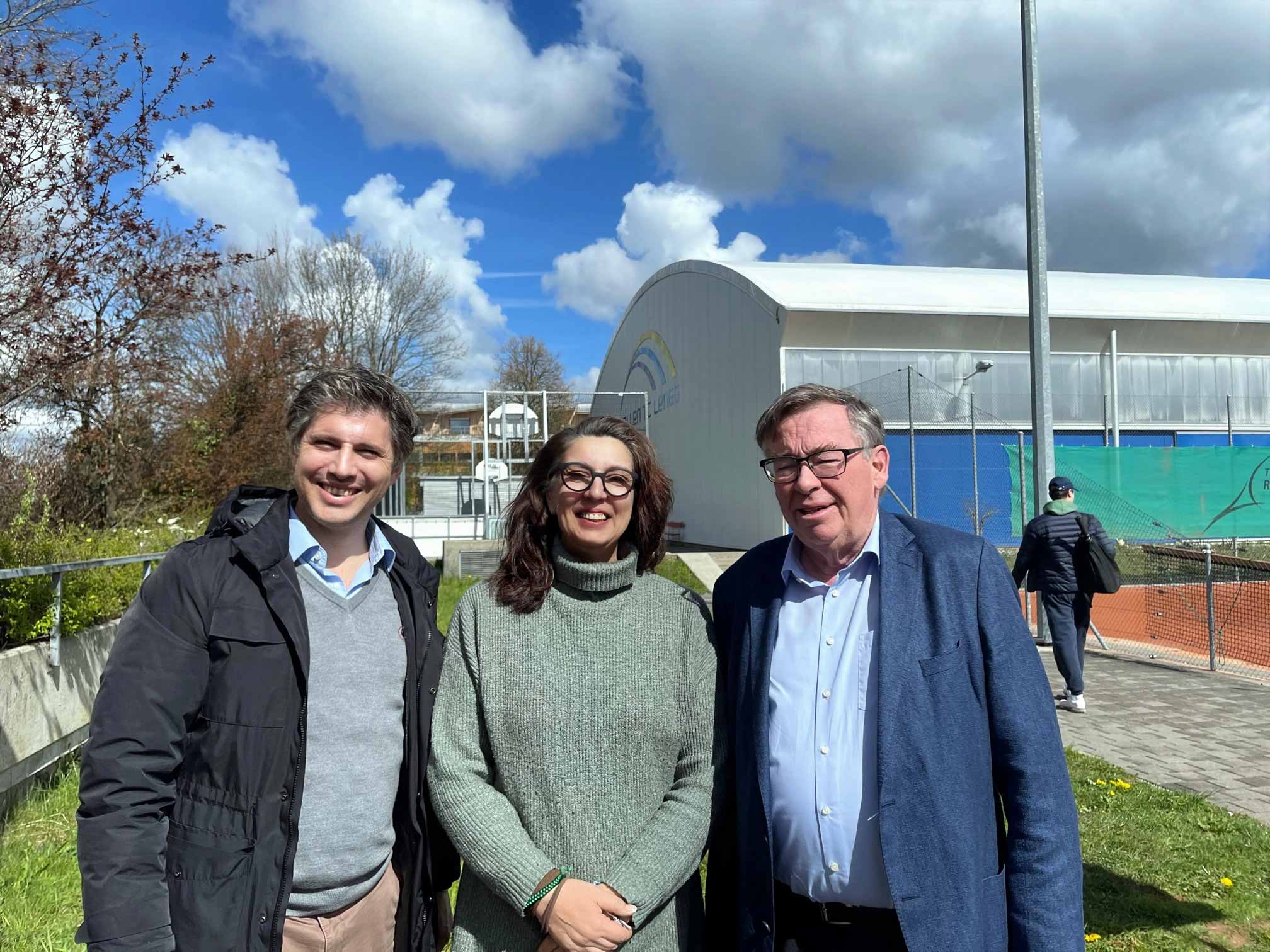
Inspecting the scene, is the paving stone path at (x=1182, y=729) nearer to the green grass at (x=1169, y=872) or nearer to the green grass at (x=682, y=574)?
the green grass at (x=1169, y=872)

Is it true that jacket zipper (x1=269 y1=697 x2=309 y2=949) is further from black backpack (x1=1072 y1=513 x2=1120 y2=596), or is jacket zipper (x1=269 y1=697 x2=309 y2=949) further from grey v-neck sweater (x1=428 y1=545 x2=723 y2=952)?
black backpack (x1=1072 y1=513 x2=1120 y2=596)

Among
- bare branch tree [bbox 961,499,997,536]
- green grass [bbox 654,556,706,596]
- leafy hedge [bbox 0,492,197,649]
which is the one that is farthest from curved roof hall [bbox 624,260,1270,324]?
leafy hedge [bbox 0,492,197,649]

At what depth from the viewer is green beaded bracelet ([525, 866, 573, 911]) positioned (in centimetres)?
188

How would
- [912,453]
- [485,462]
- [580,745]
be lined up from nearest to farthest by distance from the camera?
[580,745]
[912,453]
[485,462]

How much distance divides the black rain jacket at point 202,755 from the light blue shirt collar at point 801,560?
115cm

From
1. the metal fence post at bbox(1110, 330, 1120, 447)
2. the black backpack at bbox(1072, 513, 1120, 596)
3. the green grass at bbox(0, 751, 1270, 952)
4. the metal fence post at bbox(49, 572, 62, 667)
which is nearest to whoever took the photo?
the green grass at bbox(0, 751, 1270, 952)

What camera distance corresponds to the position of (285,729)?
1.90 m

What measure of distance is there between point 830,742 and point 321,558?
4.27 ft

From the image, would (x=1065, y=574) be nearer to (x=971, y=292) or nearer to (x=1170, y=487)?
(x=1170, y=487)

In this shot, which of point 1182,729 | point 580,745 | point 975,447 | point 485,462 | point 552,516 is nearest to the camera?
point 580,745

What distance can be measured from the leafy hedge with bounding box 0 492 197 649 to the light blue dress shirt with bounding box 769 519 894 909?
15.0ft

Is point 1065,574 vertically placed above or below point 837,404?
below

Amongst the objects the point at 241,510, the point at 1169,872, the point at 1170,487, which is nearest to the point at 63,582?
the point at 241,510

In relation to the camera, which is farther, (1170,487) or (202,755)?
(1170,487)
